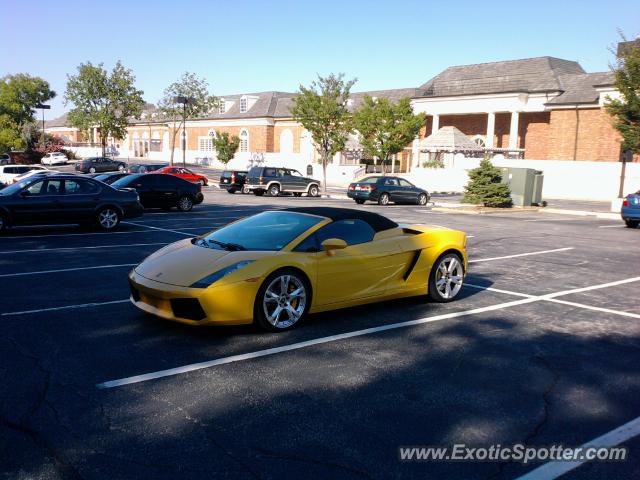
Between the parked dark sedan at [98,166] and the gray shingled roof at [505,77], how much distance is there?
28.0 meters

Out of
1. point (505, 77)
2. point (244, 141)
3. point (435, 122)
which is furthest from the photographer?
point (244, 141)

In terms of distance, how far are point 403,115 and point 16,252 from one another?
34295 millimetres

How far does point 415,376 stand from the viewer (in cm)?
532

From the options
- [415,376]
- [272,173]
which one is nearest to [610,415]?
[415,376]

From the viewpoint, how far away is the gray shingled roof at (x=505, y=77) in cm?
4759

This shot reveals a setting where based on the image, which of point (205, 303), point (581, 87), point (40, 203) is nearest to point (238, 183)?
point (40, 203)

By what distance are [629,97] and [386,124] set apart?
1946 centimetres

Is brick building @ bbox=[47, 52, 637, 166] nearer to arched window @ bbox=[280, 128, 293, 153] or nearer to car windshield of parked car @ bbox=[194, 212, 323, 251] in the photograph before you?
arched window @ bbox=[280, 128, 293, 153]

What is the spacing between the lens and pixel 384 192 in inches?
1182

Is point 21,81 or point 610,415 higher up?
point 21,81

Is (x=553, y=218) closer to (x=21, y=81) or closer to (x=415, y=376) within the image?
(x=415, y=376)

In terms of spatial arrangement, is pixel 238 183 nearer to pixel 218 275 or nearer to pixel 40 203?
pixel 40 203

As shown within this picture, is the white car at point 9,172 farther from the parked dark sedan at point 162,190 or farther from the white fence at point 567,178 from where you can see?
the white fence at point 567,178

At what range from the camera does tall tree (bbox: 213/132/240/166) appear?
206ft
